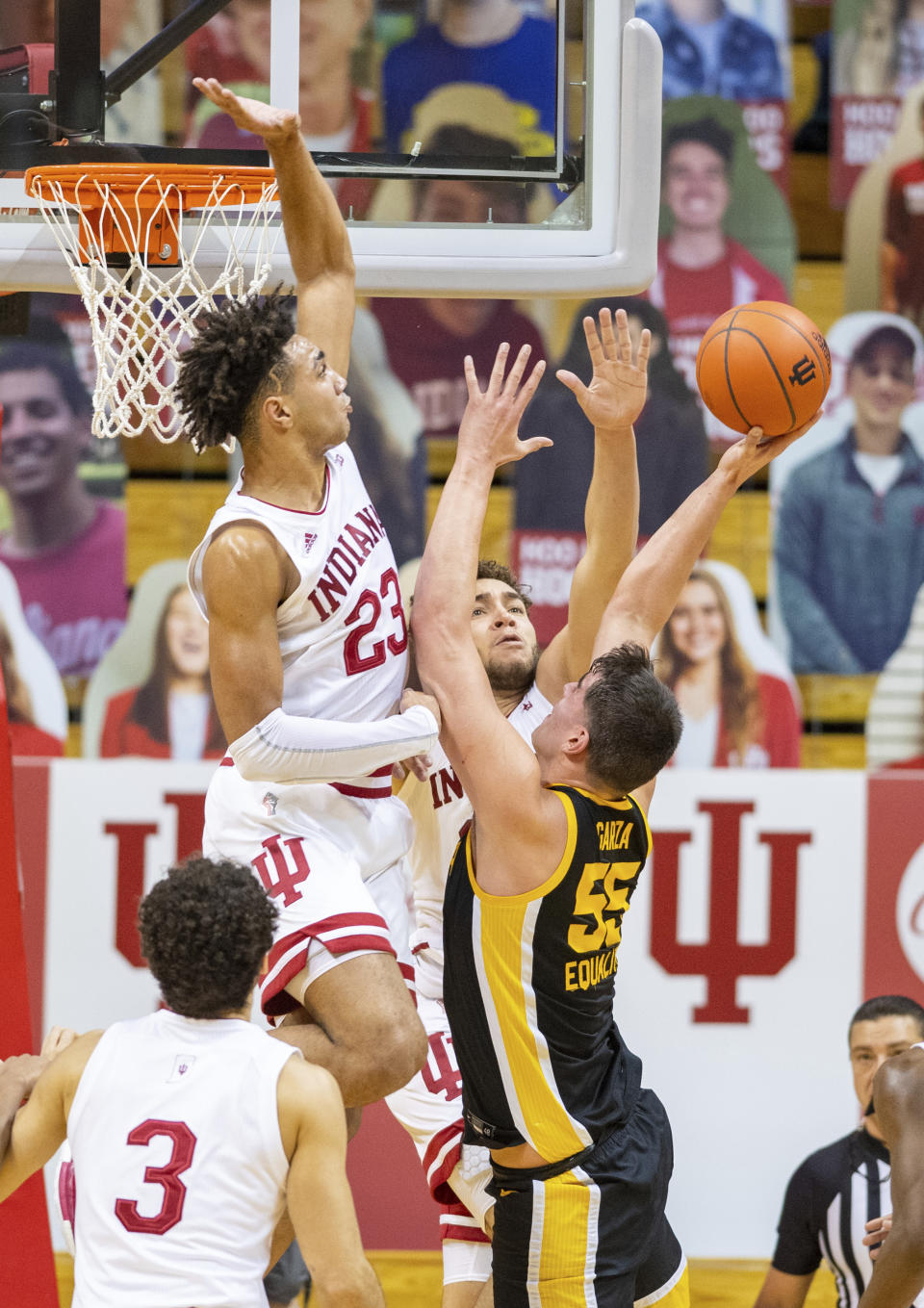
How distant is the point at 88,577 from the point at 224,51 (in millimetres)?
2447

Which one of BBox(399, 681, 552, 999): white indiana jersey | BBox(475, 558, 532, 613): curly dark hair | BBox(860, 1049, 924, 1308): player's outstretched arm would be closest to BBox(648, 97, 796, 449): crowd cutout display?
BBox(475, 558, 532, 613): curly dark hair

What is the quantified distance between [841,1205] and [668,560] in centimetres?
263

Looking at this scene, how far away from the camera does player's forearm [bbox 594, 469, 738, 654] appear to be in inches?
147

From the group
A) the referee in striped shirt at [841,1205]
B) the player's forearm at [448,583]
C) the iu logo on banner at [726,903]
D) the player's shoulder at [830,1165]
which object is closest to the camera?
the player's forearm at [448,583]

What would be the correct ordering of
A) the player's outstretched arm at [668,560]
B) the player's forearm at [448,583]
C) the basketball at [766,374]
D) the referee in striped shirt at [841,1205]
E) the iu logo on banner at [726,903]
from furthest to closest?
the iu logo on banner at [726,903] < the referee in striped shirt at [841,1205] < the basketball at [766,374] < the player's outstretched arm at [668,560] < the player's forearm at [448,583]

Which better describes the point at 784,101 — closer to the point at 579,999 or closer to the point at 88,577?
the point at 88,577

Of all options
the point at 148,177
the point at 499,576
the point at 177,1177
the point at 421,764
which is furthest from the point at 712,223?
the point at 177,1177

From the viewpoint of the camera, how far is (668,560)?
3752mm

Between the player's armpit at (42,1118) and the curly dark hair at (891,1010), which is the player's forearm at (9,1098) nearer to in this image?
the player's armpit at (42,1118)

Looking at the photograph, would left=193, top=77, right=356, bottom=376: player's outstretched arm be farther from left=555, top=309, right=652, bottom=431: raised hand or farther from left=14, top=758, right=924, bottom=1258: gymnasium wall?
left=14, top=758, right=924, bottom=1258: gymnasium wall

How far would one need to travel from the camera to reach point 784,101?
755cm

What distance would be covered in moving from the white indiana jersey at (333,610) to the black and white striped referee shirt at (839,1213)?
2.69 metres

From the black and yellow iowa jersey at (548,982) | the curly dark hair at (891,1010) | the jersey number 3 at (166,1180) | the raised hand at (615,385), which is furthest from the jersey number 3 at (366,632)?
the curly dark hair at (891,1010)

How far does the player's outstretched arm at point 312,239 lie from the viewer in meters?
3.63
